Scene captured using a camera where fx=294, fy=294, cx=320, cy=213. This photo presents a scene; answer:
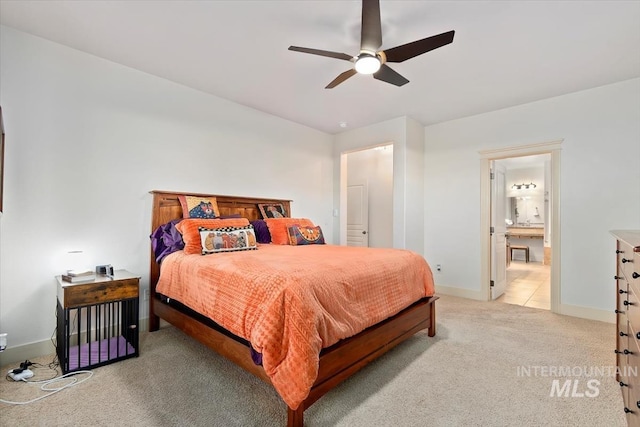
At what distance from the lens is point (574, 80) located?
321 centimetres

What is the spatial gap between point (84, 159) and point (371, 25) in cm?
275

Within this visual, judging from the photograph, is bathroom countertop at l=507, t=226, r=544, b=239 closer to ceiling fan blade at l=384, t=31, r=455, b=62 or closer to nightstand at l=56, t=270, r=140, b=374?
ceiling fan blade at l=384, t=31, r=455, b=62

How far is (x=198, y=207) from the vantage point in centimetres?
332

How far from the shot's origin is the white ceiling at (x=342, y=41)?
7.02ft

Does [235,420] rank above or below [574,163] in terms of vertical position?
below

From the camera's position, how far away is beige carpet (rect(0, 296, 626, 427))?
5.54 feet

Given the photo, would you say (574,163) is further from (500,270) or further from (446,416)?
(446,416)

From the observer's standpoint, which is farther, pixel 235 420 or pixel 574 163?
pixel 574 163

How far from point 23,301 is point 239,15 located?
2.89 metres

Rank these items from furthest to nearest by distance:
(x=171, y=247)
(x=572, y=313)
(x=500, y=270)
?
(x=500, y=270) < (x=572, y=313) < (x=171, y=247)

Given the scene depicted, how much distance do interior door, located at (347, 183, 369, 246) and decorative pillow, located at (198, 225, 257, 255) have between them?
3251mm

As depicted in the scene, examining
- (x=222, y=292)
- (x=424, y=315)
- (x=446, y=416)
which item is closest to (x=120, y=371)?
(x=222, y=292)

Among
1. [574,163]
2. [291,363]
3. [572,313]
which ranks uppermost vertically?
[574,163]

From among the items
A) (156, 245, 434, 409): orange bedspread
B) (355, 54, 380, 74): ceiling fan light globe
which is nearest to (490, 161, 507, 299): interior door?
(156, 245, 434, 409): orange bedspread
